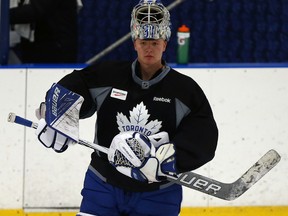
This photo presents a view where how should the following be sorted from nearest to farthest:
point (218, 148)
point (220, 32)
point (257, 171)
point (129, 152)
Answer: point (129, 152) → point (257, 171) → point (218, 148) → point (220, 32)

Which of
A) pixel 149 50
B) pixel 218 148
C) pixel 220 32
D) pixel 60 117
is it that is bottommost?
pixel 218 148

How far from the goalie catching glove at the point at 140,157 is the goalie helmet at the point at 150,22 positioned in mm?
321

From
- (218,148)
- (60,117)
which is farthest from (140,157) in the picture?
(218,148)

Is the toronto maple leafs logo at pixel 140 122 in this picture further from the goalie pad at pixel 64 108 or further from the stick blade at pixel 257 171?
the stick blade at pixel 257 171

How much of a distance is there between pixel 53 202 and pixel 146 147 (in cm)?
168

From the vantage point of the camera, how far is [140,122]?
8.83 ft

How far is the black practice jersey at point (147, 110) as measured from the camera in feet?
8.78

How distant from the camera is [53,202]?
4.16 m

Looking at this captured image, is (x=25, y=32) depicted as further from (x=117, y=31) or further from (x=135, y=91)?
(x=135, y=91)

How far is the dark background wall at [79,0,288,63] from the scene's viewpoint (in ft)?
16.6

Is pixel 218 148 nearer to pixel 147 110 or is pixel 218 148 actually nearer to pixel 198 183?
pixel 198 183

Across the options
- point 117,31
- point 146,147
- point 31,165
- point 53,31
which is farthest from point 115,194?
point 117,31

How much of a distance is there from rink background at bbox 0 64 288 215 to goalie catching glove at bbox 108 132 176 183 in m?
1.52

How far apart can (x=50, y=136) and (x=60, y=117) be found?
0.23ft
